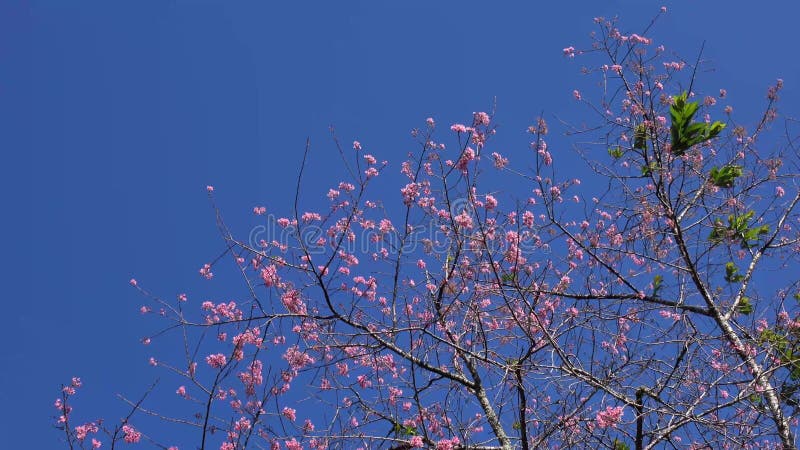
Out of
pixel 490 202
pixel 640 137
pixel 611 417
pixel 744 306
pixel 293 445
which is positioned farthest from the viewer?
pixel 744 306

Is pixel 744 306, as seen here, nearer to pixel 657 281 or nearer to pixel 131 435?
pixel 657 281

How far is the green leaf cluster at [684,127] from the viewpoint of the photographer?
23.2 feet

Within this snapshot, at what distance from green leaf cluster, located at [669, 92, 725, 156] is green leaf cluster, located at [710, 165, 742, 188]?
38cm

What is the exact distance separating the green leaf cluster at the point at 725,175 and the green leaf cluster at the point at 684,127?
379 millimetres

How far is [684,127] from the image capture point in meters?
7.08

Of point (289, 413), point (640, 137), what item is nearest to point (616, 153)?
point (640, 137)

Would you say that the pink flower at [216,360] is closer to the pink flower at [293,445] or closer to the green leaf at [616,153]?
the pink flower at [293,445]

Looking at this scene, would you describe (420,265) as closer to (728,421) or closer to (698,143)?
(728,421)

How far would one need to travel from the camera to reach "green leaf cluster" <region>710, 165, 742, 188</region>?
23.0ft

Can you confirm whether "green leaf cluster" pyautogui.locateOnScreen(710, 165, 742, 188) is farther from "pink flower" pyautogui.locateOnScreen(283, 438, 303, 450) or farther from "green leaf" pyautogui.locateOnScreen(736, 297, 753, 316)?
"pink flower" pyautogui.locateOnScreen(283, 438, 303, 450)

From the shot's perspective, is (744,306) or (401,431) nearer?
(401,431)

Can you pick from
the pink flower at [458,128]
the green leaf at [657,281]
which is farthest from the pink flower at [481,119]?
the green leaf at [657,281]

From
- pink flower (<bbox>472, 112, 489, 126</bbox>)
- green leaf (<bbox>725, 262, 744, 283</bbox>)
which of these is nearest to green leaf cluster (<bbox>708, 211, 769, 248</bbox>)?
green leaf (<bbox>725, 262, 744, 283</bbox>)

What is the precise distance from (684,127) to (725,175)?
2.20ft
